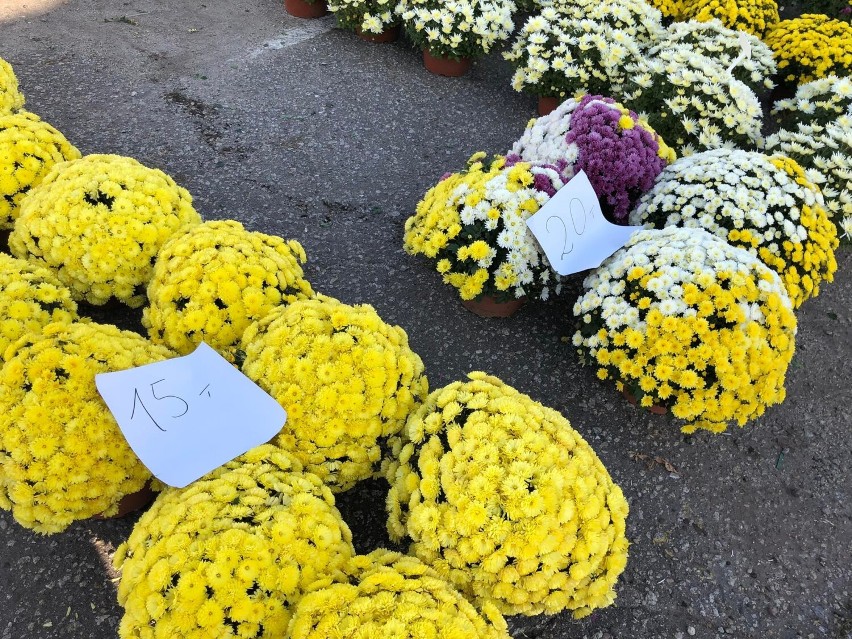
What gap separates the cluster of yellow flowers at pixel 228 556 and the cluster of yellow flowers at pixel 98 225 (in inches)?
42.3

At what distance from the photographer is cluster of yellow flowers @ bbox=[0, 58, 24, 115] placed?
9.93 ft

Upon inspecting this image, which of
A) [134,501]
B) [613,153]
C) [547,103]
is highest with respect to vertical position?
[613,153]

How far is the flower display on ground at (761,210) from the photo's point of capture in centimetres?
254

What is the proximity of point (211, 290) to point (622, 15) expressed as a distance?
3.53 metres

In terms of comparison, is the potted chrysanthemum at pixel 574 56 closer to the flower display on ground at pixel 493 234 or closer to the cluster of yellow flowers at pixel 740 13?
the cluster of yellow flowers at pixel 740 13

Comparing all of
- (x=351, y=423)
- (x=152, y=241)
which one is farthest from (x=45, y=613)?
(x=152, y=241)

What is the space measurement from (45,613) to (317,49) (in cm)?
418

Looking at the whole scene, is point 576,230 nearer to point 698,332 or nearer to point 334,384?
point 698,332

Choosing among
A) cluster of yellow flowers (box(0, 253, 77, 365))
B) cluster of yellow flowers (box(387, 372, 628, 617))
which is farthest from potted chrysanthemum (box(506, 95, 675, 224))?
cluster of yellow flowers (box(0, 253, 77, 365))

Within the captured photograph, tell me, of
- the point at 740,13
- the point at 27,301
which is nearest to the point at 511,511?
the point at 27,301

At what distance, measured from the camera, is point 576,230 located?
2533 mm

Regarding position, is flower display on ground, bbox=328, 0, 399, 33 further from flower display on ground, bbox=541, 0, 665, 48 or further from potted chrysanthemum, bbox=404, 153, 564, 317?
potted chrysanthemum, bbox=404, 153, 564, 317

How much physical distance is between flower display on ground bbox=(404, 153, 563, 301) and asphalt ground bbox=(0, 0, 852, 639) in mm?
350

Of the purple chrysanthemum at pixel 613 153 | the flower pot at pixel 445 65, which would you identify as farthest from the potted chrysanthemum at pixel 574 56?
the purple chrysanthemum at pixel 613 153
